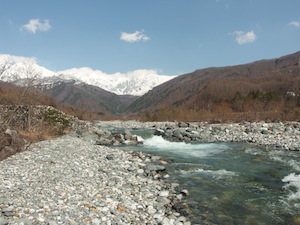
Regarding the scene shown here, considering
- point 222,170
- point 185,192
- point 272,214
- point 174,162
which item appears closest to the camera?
point 272,214

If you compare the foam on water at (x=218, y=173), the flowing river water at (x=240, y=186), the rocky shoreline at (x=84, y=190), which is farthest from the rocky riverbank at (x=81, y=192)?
the foam on water at (x=218, y=173)

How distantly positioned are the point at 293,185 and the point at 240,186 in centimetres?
241

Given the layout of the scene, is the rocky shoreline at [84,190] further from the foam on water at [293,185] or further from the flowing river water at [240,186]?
the foam on water at [293,185]

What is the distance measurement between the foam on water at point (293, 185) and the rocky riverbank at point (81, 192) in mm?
4349

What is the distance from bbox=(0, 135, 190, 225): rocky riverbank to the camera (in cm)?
852

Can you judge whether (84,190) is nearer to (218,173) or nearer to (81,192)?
(81,192)

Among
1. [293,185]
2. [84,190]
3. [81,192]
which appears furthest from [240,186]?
[81,192]

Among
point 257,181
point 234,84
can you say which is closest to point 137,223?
point 257,181

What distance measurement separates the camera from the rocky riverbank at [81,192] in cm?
852

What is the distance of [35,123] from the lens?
26.9 metres

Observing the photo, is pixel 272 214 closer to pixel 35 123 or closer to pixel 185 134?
pixel 35 123

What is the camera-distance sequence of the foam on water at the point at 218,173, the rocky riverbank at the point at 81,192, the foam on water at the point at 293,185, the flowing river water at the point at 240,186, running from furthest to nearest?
the foam on water at the point at 218,173
the foam on water at the point at 293,185
the flowing river water at the point at 240,186
the rocky riverbank at the point at 81,192

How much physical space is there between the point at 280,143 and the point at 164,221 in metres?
21.6

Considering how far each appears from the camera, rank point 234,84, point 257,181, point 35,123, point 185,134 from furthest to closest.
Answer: point 234,84 < point 185,134 < point 35,123 < point 257,181
